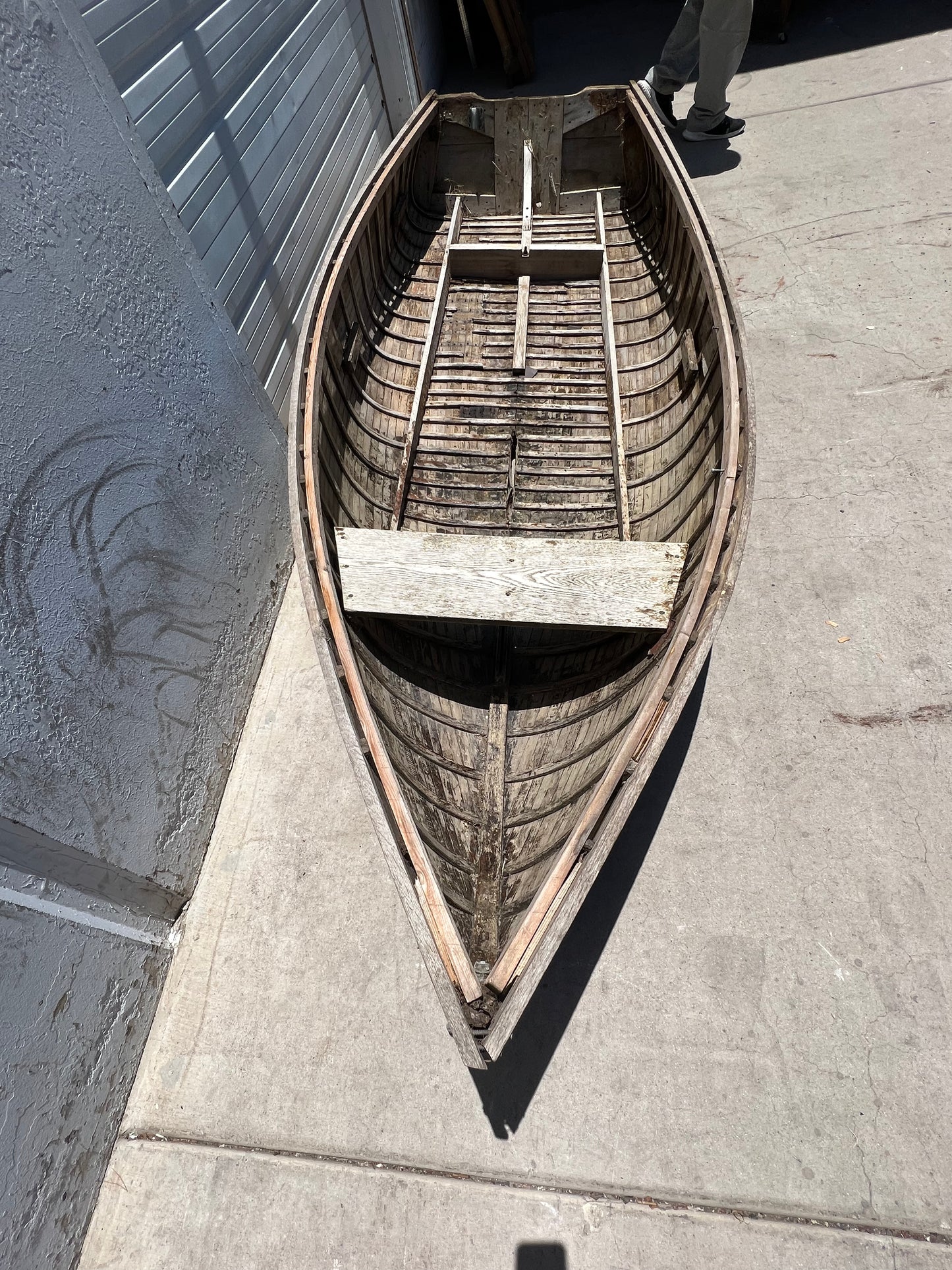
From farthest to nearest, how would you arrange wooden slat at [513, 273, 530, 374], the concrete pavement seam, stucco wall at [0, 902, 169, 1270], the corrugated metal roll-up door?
the concrete pavement seam < wooden slat at [513, 273, 530, 374] < the corrugated metal roll-up door < stucco wall at [0, 902, 169, 1270]

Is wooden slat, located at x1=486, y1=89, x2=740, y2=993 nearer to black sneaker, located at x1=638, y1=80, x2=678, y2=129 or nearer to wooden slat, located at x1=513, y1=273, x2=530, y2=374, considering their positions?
wooden slat, located at x1=513, y1=273, x2=530, y2=374

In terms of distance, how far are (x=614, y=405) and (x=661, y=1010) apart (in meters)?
3.69

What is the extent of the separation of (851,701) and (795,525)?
1.39 meters

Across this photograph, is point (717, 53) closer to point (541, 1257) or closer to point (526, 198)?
point (526, 198)

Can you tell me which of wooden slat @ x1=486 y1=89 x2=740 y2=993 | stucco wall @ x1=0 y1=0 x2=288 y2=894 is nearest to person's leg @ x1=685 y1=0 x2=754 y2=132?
wooden slat @ x1=486 y1=89 x2=740 y2=993

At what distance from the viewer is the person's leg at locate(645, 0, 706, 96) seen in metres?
7.30

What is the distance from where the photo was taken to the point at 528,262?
544 cm

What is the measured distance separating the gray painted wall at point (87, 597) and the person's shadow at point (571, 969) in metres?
1.81

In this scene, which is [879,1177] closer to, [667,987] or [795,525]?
[667,987]

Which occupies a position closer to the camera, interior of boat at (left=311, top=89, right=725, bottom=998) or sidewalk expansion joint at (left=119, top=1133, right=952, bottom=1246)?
sidewalk expansion joint at (left=119, top=1133, right=952, bottom=1246)

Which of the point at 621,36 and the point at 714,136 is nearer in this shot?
the point at 714,136

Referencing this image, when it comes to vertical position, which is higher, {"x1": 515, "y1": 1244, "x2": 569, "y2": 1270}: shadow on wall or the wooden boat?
the wooden boat

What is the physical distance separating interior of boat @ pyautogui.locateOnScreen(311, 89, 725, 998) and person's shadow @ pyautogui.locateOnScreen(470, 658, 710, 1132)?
2.01 feet

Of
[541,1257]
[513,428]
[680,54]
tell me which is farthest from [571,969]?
[680,54]
